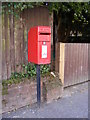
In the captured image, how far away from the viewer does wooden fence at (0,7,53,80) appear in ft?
12.1

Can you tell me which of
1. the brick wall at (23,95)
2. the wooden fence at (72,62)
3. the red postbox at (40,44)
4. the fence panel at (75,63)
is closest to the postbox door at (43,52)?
the red postbox at (40,44)

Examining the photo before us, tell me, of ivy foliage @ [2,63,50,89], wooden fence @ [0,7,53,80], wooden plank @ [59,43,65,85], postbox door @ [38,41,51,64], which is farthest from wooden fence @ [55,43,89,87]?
postbox door @ [38,41,51,64]

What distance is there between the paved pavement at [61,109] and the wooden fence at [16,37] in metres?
0.96

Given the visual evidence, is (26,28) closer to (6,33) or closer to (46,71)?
(6,33)

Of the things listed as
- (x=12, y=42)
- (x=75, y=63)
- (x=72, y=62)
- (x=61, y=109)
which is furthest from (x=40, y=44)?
(x=75, y=63)

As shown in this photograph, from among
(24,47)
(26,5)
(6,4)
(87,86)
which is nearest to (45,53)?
(24,47)

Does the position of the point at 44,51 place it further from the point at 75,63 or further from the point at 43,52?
the point at 75,63

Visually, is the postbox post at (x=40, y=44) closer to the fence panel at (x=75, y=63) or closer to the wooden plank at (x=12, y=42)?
the wooden plank at (x=12, y=42)

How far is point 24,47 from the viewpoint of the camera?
405 centimetres

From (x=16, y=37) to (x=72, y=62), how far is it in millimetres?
2204

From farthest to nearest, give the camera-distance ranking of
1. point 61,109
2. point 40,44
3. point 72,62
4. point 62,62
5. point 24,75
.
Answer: point 72,62
point 62,62
point 24,75
point 61,109
point 40,44

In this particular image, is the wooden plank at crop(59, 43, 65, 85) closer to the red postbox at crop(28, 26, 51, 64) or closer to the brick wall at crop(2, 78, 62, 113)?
the brick wall at crop(2, 78, 62, 113)

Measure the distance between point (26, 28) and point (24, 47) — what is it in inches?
19.7

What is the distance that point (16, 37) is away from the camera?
12.7 feet
